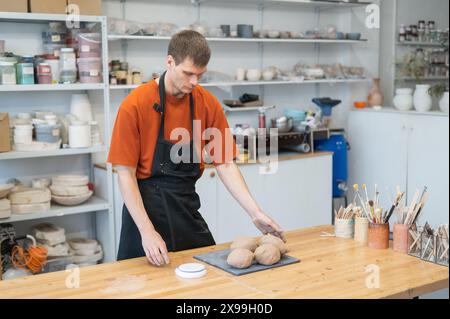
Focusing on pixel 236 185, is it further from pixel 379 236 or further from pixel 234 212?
pixel 234 212

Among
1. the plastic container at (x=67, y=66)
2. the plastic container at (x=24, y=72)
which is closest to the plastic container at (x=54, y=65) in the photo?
the plastic container at (x=67, y=66)

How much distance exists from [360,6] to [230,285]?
4.11m

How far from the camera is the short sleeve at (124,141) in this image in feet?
7.38

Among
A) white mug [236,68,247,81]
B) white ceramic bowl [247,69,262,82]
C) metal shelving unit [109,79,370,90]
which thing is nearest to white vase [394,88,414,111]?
metal shelving unit [109,79,370,90]

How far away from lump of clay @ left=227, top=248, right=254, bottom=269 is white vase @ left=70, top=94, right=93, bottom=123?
2.20 m

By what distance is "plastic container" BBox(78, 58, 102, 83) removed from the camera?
12.0 feet

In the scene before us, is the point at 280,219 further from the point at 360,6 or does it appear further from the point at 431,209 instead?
the point at 360,6

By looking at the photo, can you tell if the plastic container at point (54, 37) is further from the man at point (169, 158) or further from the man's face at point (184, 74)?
the man's face at point (184, 74)

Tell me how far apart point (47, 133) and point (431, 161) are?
2.98m

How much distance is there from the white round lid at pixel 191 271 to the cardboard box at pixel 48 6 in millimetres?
2207

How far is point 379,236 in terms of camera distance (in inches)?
86.5

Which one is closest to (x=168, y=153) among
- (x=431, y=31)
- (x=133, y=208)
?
(x=133, y=208)

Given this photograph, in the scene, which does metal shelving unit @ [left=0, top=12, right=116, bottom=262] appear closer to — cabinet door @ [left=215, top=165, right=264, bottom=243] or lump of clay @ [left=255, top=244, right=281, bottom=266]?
cabinet door @ [left=215, top=165, right=264, bottom=243]

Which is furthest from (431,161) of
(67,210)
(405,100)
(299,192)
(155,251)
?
(155,251)
